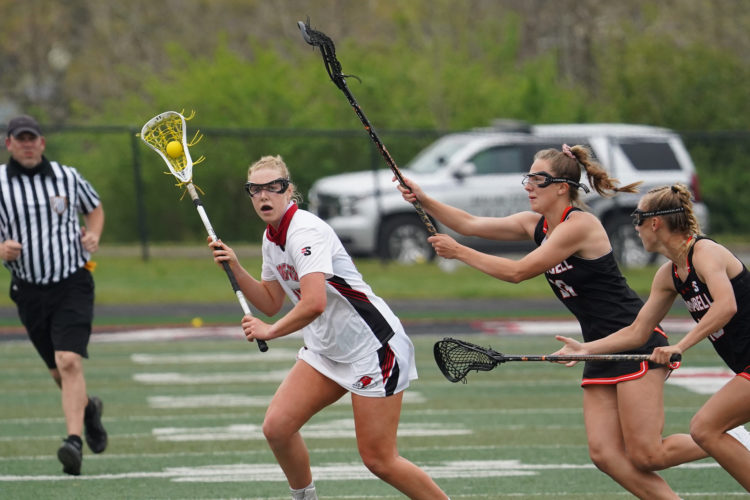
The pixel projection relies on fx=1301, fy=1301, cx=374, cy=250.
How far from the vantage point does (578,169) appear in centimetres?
660

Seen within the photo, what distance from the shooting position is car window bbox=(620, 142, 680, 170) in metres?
20.9

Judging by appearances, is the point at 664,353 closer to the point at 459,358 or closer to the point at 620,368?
the point at 620,368

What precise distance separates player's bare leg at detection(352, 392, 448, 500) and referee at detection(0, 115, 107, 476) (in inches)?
117

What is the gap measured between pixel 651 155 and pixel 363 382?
15598 mm

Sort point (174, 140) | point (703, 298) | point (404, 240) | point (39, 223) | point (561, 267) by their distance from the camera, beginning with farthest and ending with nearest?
1. point (404, 240)
2. point (39, 223)
3. point (174, 140)
4. point (561, 267)
5. point (703, 298)

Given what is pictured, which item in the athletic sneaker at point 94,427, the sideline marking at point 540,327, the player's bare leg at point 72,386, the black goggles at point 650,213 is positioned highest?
the black goggles at point 650,213

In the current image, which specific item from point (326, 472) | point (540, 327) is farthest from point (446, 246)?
Result: point (540, 327)

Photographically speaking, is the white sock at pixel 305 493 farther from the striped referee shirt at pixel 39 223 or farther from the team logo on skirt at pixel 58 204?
the team logo on skirt at pixel 58 204

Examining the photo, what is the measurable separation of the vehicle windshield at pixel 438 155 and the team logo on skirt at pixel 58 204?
39.0ft

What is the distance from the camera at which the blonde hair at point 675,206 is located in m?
6.18

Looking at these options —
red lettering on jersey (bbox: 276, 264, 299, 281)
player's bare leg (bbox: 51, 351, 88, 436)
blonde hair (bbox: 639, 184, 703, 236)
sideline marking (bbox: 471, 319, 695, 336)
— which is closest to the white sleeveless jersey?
red lettering on jersey (bbox: 276, 264, 299, 281)

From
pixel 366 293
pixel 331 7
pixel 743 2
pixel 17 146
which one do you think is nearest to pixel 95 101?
pixel 331 7

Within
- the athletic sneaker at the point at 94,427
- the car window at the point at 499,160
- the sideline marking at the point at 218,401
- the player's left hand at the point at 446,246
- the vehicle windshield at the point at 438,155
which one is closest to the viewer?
the player's left hand at the point at 446,246

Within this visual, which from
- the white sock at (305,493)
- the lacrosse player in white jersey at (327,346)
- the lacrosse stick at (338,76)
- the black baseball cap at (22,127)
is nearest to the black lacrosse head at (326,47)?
the lacrosse stick at (338,76)
